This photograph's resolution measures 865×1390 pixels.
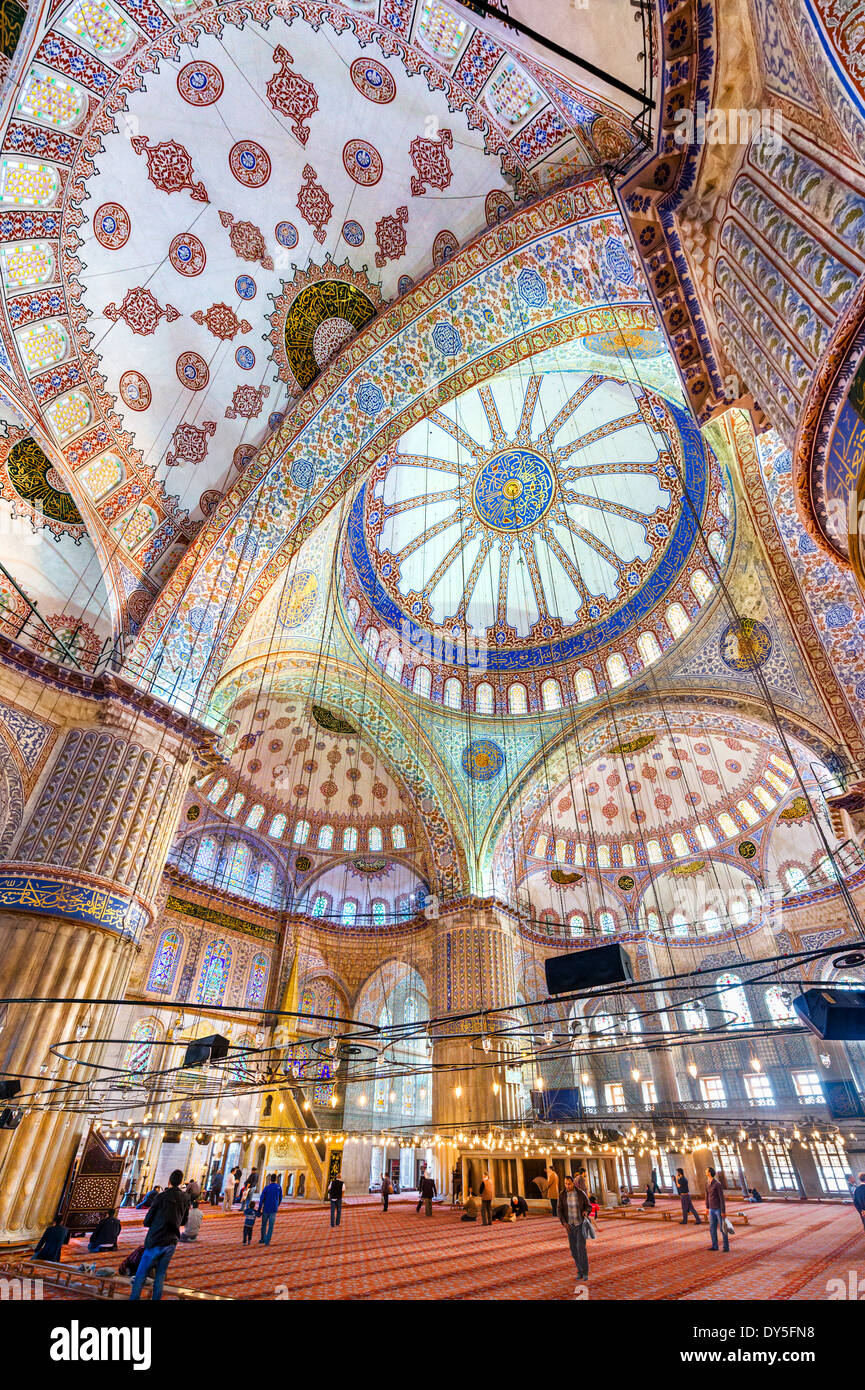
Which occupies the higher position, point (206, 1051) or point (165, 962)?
point (165, 962)

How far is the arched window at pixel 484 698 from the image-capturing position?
1569cm

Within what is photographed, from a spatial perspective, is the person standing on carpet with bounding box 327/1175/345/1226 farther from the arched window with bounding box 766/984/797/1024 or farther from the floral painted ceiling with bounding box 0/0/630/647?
the arched window with bounding box 766/984/797/1024

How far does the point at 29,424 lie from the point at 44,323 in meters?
1.31

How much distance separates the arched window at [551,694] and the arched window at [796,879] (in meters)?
7.87

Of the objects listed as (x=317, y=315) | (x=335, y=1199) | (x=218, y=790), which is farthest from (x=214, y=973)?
(x=317, y=315)

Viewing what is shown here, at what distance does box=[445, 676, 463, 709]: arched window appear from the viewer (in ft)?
51.4

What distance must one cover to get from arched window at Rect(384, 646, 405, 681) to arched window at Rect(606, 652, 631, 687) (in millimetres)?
5059

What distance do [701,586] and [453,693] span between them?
20.6ft

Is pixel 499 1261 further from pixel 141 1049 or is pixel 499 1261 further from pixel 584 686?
pixel 584 686

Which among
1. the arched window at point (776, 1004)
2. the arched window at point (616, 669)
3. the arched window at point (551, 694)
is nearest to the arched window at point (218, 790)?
the arched window at point (551, 694)

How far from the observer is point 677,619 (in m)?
13.8

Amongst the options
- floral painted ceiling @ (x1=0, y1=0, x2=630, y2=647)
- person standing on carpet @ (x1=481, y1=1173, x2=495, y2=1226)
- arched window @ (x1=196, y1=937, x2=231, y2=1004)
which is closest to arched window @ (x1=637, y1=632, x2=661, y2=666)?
floral painted ceiling @ (x1=0, y1=0, x2=630, y2=647)

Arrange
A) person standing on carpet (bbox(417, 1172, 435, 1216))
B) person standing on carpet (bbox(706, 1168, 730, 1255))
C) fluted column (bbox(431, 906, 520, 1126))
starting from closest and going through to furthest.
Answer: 1. person standing on carpet (bbox(706, 1168, 730, 1255))
2. person standing on carpet (bbox(417, 1172, 435, 1216))
3. fluted column (bbox(431, 906, 520, 1126))
